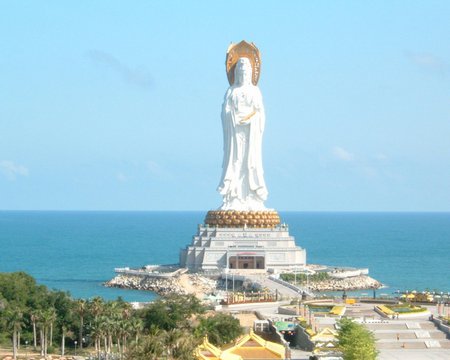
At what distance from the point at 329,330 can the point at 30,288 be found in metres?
12.2

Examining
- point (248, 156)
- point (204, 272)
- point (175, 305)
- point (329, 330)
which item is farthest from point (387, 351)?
point (248, 156)

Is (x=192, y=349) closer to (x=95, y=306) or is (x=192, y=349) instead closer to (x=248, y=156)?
(x=95, y=306)

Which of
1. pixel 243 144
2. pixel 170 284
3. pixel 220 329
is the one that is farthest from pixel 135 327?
pixel 243 144

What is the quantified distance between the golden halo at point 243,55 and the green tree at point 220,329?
2745 centimetres

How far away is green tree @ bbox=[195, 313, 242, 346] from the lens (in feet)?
119

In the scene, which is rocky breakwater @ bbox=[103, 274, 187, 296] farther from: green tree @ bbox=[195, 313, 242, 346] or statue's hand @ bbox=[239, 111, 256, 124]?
green tree @ bbox=[195, 313, 242, 346]

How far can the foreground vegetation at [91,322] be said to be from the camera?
33531 millimetres

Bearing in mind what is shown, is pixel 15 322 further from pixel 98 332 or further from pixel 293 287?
pixel 293 287

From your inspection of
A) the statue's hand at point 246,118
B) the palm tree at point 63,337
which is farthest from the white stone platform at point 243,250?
the palm tree at point 63,337

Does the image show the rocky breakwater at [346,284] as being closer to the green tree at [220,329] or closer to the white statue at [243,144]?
the white statue at [243,144]

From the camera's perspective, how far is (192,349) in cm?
2770

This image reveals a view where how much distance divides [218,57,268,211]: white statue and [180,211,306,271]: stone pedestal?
4.83ft

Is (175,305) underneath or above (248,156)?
underneath

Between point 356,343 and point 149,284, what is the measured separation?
2755 centimetres
